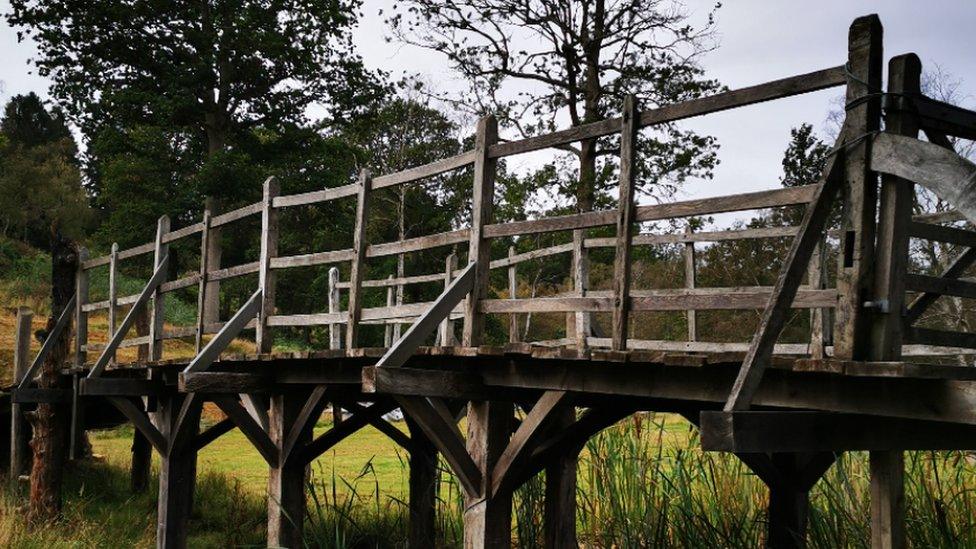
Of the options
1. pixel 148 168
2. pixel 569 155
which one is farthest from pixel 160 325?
pixel 148 168

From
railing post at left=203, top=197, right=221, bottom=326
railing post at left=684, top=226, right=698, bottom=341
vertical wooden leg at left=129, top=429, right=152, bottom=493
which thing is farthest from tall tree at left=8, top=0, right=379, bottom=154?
railing post at left=684, top=226, right=698, bottom=341

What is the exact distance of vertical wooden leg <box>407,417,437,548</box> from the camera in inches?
432

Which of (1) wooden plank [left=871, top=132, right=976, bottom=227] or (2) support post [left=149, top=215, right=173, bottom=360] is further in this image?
(2) support post [left=149, top=215, right=173, bottom=360]

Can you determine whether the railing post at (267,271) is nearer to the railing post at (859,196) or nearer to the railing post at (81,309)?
the railing post at (81,309)

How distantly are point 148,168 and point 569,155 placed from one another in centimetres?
1152

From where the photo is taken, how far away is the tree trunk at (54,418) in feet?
44.2

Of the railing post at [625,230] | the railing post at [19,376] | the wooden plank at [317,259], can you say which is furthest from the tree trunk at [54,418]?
the railing post at [625,230]

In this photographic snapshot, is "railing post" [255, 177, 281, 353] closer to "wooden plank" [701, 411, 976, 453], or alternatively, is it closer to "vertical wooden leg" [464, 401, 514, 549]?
"vertical wooden leg" [464, 401, 514, 549]

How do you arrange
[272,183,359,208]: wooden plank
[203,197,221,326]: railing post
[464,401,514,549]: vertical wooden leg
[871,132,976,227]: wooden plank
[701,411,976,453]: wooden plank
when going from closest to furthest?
[871,132,976,227]: wooden plank → [701,411,976,453]: wooden plank → [464,401,514,549]: vertical wooden leg → [272,183,359,208]: wooden plank → [203,197,221,326]: railing post

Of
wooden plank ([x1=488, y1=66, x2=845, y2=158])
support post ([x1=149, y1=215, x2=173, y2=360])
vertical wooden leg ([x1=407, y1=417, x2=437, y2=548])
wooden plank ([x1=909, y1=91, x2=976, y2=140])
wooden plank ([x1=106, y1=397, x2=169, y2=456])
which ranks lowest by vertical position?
vertical wooden leg ([x1=407, y1=417, x2=437, y2=548])

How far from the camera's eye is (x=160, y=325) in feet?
37.6

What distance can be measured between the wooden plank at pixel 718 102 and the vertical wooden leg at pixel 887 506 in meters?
1.69

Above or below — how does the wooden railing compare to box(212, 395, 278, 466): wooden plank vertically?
above

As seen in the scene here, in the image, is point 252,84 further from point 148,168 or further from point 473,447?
point 473,447
